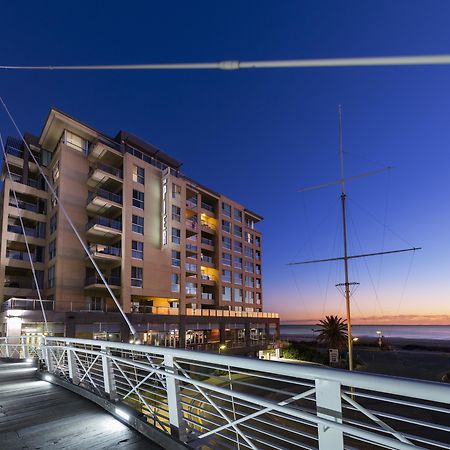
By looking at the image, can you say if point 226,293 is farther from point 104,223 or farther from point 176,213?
point 104,223

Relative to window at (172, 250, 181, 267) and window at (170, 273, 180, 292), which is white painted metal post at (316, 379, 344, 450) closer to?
window at (170, 273, 180, 292)

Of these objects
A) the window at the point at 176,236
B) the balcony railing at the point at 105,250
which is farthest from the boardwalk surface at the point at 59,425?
the window at the point at 176,236

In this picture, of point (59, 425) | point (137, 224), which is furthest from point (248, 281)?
point (59, 425)

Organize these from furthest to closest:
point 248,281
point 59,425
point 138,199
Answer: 1. point 248,281
2. point 138,199
3. point 59,425

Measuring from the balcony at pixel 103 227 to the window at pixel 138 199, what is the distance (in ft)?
9.47

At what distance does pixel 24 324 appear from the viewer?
28.7 m

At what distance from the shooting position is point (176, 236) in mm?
44688

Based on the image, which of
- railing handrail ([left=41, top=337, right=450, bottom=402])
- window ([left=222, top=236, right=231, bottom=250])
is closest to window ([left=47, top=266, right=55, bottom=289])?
window ([left=222, top=236, right=231, bottom=250])

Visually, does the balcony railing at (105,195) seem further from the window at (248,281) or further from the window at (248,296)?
the window at (248,296)

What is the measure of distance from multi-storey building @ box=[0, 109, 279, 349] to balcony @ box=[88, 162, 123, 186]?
0.10 m

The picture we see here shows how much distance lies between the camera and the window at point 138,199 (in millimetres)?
39656

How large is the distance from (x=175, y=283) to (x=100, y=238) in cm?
1002

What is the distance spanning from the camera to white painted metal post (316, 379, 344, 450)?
8.39ft

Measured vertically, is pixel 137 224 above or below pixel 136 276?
above
